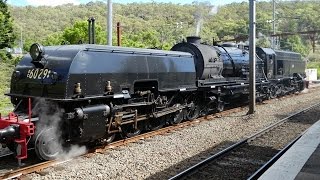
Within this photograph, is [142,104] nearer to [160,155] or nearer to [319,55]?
[160,155]

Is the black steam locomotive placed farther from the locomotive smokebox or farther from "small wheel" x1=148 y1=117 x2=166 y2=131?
the locomotive smokebox

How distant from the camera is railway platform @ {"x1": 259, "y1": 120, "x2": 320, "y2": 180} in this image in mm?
5848

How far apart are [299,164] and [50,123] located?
16.6 ft

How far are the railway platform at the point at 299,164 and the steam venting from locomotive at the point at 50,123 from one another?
4.38m

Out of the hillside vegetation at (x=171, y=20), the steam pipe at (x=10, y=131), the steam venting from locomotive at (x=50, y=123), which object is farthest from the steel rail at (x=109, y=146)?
the hillside vegetation at (x=171, y=20)

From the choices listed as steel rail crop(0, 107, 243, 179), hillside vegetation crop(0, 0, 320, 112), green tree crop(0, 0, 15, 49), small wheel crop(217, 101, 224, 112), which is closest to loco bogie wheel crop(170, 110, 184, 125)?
steel rail crop(0, 107, 243, 179)

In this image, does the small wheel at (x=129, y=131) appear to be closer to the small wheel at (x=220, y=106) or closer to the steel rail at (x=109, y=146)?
the steel rail at (x=109, y=146)

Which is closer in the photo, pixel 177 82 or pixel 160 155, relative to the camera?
pixel 160 155

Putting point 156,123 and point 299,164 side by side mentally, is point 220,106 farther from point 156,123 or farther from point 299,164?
point 299,164

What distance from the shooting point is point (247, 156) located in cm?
857

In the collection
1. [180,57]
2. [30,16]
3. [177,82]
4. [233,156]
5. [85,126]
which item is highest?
[30,16]

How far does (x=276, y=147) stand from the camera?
31.2 feet

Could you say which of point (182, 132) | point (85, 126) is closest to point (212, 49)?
point (182, 132)

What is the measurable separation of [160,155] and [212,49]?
7.43m
